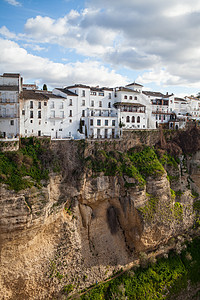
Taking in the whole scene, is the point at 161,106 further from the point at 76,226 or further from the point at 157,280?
the point at 157,280

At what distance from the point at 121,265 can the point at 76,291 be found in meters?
5.63

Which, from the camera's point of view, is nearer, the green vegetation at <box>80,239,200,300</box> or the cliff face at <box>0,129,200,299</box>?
the cliff face at <box>0,129,200,299</box>

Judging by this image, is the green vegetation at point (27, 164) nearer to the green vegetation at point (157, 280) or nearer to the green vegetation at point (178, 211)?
the green vegetation at point (157, 280)

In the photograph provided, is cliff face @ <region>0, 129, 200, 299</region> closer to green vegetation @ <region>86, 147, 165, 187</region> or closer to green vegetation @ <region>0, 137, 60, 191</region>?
green vegetation @ <region>86, 147, 165, 187</region>

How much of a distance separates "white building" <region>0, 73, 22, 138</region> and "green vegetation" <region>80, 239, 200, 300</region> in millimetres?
16904

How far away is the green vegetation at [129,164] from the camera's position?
29.9 m

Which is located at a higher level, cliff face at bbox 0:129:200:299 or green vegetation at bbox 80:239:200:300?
cliff face at bbox 0:129:200:299

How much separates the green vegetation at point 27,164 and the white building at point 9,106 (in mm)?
1538

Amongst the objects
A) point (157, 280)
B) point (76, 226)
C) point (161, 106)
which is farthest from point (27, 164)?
point (161, 106)

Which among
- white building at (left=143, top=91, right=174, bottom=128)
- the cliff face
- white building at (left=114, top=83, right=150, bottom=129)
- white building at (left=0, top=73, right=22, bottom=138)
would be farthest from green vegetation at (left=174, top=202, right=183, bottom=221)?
white building at (left=0, top=73, right=22, bottom=138)

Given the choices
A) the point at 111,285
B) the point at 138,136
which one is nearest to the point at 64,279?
the point at 111,285

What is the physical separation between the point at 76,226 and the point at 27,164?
792 cm

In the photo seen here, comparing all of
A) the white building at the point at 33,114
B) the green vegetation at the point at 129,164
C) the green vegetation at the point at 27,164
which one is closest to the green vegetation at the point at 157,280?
the green vegetation at the point at 129,164

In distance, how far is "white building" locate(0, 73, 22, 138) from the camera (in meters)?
26.8
